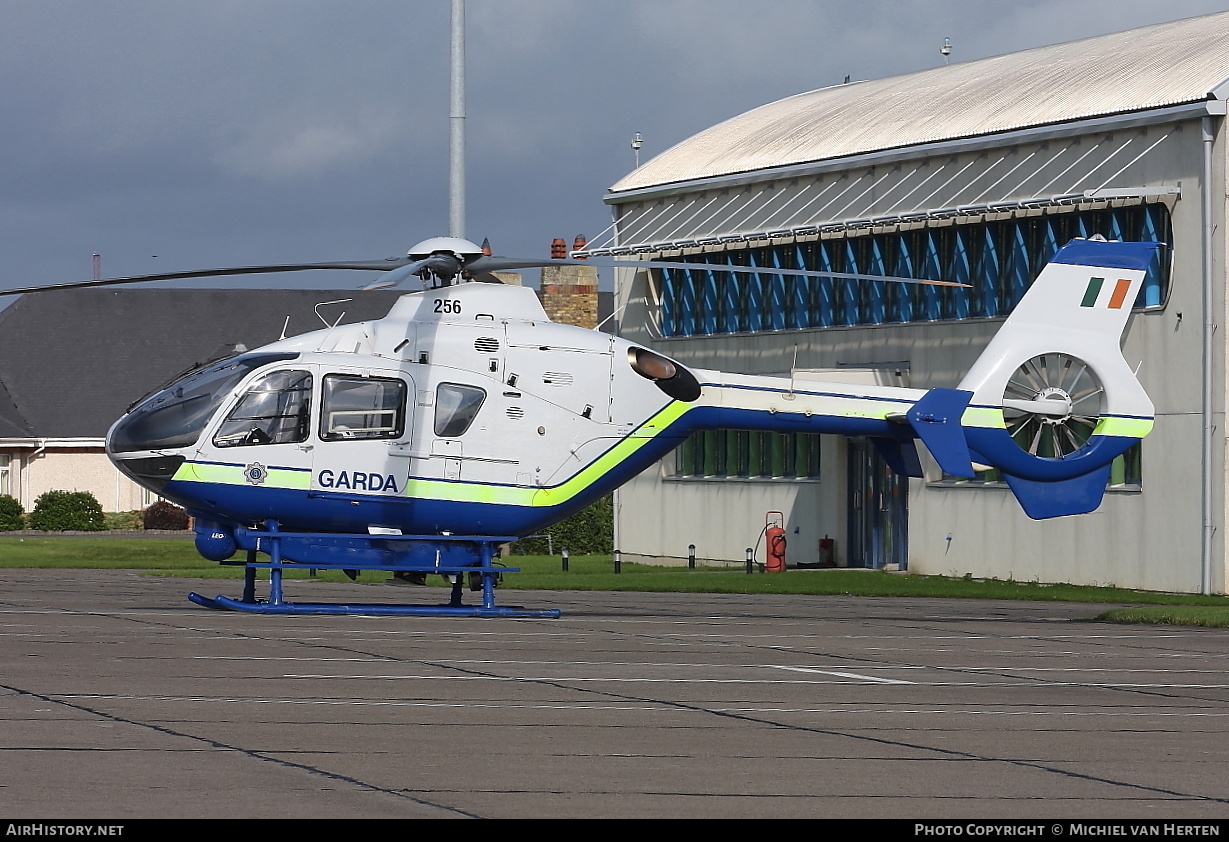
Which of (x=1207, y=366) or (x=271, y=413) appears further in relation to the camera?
(x=1207, y=366)

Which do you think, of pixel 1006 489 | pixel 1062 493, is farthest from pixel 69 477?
pixel 1062 493

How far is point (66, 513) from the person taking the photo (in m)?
62.7

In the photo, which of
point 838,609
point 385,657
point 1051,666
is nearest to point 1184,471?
point 838,609

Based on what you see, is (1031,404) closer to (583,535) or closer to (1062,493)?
(1062,493)

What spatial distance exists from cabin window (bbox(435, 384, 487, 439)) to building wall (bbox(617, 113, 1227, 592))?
15.7m

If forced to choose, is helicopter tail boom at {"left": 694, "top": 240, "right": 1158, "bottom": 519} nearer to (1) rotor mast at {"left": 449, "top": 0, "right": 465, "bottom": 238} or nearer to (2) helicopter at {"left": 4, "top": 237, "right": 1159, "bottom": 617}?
(2) helicopter at {"left": 4, "top": 237, "right": 1159, "bottom": 617}

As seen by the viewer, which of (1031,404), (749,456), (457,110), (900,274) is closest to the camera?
(1031,404)

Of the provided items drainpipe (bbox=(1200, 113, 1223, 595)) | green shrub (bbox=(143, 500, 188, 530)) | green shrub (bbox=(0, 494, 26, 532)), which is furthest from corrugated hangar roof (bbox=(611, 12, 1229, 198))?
green shrub (bbox=(0, 494, 26, 532))

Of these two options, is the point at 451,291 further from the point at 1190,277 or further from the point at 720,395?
the point at 1190,277

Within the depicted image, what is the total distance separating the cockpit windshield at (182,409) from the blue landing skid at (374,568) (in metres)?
1.48

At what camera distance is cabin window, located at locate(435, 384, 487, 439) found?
21844 mm

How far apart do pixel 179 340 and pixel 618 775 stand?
67.7 meters

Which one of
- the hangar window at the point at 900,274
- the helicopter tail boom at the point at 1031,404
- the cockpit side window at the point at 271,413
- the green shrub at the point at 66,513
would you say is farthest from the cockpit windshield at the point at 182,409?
the green shrub at the point at 66,513

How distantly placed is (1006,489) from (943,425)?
42.7 feet
